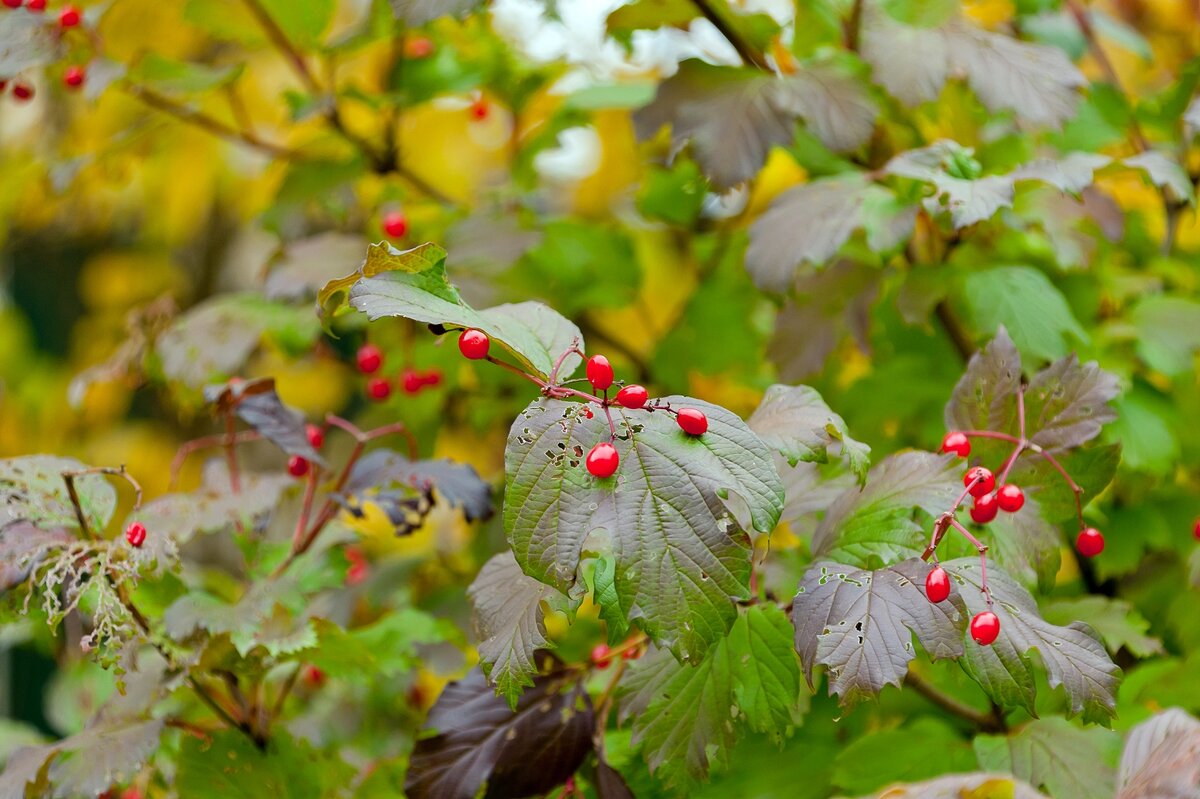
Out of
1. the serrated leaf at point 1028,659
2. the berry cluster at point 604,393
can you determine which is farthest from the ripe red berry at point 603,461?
the serrated leaf at point 1028,659

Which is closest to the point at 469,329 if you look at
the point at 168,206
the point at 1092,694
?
the point at 1092,694

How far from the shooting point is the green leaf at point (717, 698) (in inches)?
26.6

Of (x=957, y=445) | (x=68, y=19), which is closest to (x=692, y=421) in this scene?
(x=957, y=445)

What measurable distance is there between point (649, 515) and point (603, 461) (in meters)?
0.04

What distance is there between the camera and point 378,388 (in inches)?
47.4

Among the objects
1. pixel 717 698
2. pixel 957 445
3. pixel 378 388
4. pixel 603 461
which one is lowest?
pixel 378 388

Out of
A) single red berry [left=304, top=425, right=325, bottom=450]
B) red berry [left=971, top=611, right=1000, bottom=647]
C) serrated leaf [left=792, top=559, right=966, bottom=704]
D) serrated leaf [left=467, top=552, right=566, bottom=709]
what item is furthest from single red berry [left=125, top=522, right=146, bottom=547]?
red berry [left=971, top=611, right=1000, bottom=647]

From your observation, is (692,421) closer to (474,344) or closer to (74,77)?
(474,344)

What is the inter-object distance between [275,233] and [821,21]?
2.41 feet

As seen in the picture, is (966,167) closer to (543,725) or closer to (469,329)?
(469,329)

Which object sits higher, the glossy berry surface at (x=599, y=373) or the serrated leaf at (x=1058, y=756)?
the glossy berry surface at (x=599, y=373)

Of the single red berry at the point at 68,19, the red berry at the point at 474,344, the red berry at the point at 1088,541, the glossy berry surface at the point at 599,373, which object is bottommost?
the red berry at the point at 1088,541

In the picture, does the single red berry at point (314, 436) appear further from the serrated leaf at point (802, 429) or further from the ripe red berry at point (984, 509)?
the ripe red berry at point (984, 509)

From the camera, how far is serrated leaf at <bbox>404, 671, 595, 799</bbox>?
0.74m
